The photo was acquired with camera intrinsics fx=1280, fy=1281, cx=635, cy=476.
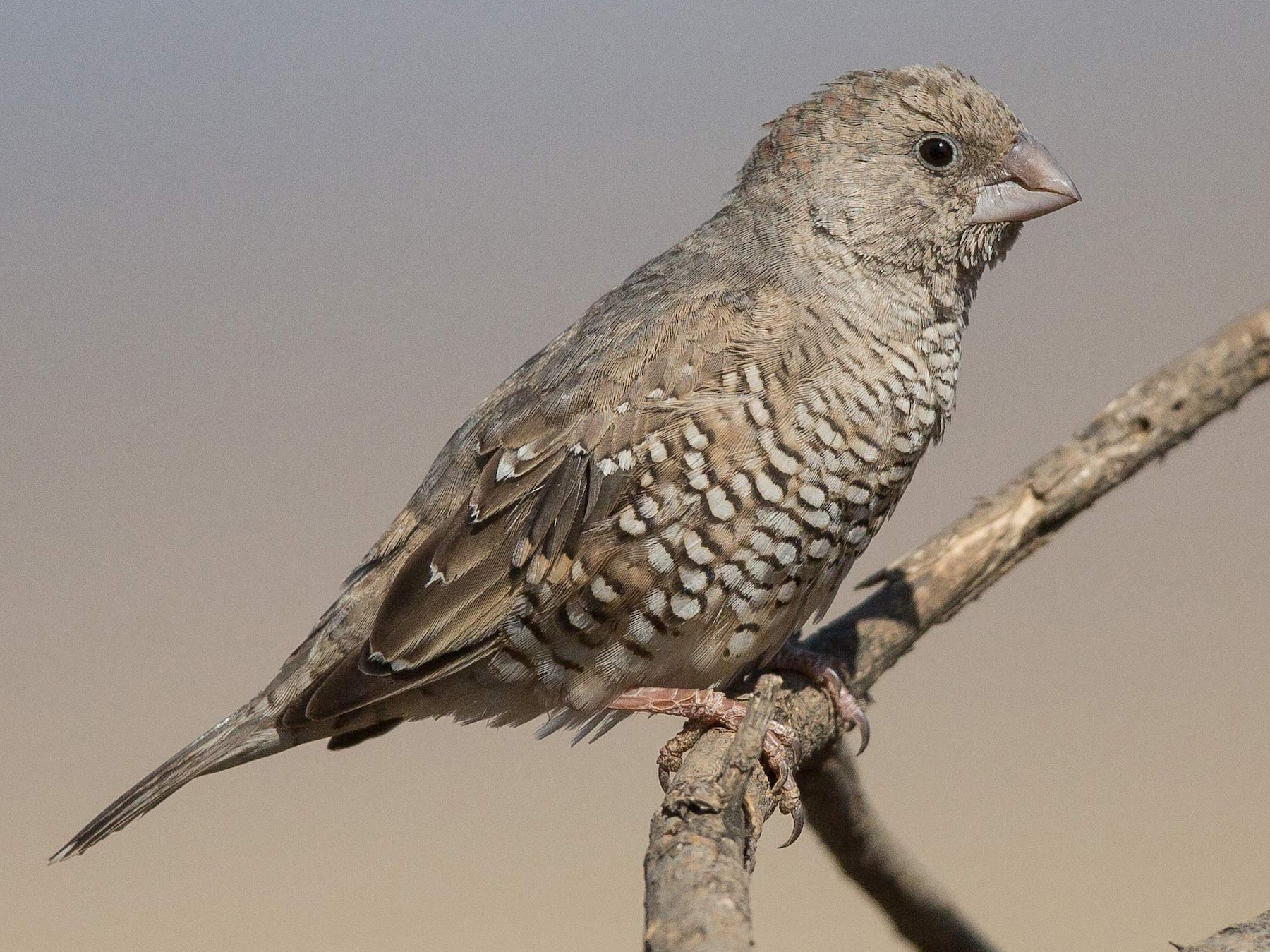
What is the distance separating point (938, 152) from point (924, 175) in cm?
9

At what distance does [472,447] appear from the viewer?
3.92 m

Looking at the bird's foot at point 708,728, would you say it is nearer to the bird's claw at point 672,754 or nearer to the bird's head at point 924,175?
the bird's claw at point 672,754

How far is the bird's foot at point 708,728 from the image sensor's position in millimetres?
3428

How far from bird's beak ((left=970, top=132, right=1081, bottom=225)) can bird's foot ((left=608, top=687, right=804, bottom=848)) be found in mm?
1588

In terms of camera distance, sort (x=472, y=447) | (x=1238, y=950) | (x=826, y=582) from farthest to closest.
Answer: (x=472, y=447) < (x=826, y=582) < (x=1238, y=950)

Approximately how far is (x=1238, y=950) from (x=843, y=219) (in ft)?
7.09

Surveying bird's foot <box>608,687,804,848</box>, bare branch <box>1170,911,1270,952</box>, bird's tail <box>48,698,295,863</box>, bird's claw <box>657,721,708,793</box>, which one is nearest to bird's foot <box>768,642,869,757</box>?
bird's foot <box>608,687,804,848</box>

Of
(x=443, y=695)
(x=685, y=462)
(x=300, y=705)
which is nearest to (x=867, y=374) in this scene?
(x=685, y=462)

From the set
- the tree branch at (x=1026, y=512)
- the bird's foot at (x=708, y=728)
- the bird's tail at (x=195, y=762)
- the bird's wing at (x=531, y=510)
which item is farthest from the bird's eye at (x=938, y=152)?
the bird's tail at (x=195, y=762)

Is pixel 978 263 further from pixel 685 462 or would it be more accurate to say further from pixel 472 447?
pixel 472 447

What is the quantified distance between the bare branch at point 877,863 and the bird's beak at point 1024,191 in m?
1.75

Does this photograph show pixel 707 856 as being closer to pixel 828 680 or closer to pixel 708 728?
pixel 708 728

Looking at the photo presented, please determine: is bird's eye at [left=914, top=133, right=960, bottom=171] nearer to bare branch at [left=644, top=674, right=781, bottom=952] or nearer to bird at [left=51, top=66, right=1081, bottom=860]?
bird at [left=51, top=66, right=1081, bottom=860]

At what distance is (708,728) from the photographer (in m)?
3.51
